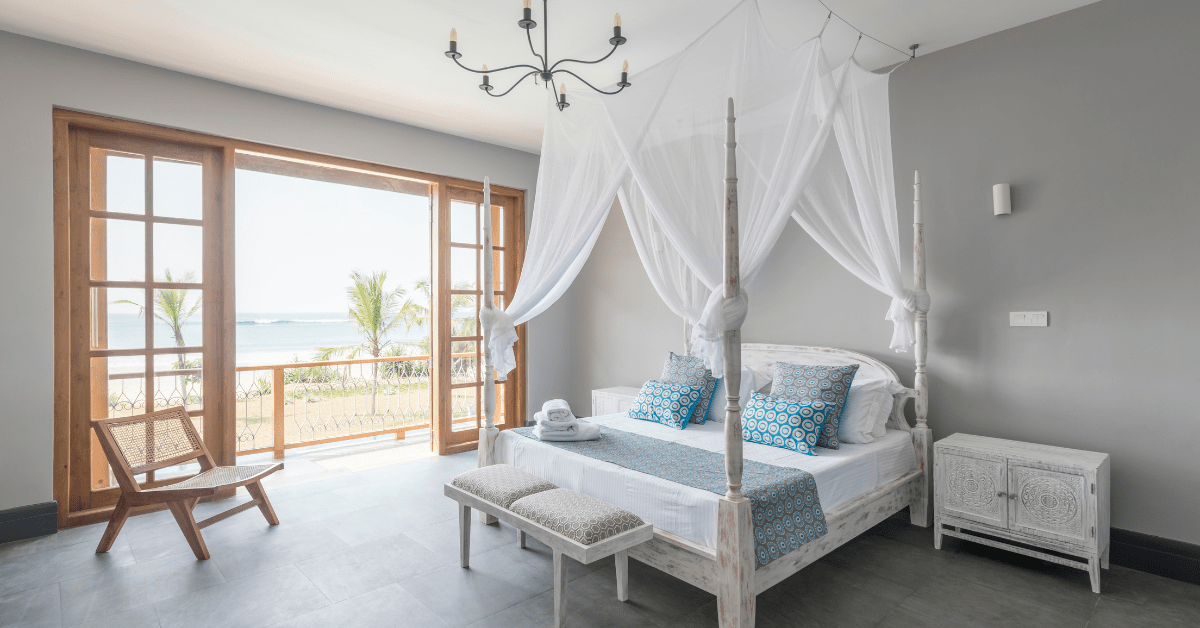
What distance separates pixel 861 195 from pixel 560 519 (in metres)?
2.18

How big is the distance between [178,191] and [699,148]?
3588 mm

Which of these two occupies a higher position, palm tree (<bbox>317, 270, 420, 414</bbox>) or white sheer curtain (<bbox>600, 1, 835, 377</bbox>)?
white sheer curtain (<bbox>600, 1, 835, 377</bbox>)

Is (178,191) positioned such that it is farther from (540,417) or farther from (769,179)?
(769,179)

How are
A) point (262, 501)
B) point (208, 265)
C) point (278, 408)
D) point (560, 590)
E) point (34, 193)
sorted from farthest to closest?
point (278, 408) → point (208, 265) → point (262, 501) → point (34, 193) → point (560, 590)

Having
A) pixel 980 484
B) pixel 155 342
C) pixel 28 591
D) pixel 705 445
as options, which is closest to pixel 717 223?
pixel 705 445

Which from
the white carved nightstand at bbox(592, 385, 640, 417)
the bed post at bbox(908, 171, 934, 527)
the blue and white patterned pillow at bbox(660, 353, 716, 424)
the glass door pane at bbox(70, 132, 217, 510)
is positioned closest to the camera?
the bed post at bbox(908, 171, 934, 527)

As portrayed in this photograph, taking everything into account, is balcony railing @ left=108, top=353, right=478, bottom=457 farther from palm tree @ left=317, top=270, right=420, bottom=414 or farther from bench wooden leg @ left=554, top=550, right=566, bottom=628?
bench wooden leg @ left=554, top=550, right=566, bottom=628

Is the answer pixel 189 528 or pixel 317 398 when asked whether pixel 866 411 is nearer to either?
pixel 189 528

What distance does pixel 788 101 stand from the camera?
2371 mm

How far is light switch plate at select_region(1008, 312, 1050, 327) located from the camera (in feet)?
9.96

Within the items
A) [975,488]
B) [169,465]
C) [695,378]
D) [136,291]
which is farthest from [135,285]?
[975,488]

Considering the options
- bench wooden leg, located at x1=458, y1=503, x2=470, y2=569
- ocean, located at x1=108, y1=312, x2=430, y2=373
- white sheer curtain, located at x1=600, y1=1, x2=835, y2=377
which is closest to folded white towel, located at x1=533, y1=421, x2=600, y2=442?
bench wooden leg, located at x1=458, y1=503, x2=470, y2=569

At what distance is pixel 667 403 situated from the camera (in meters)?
3.69

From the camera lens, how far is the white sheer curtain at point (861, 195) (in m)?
2.82
